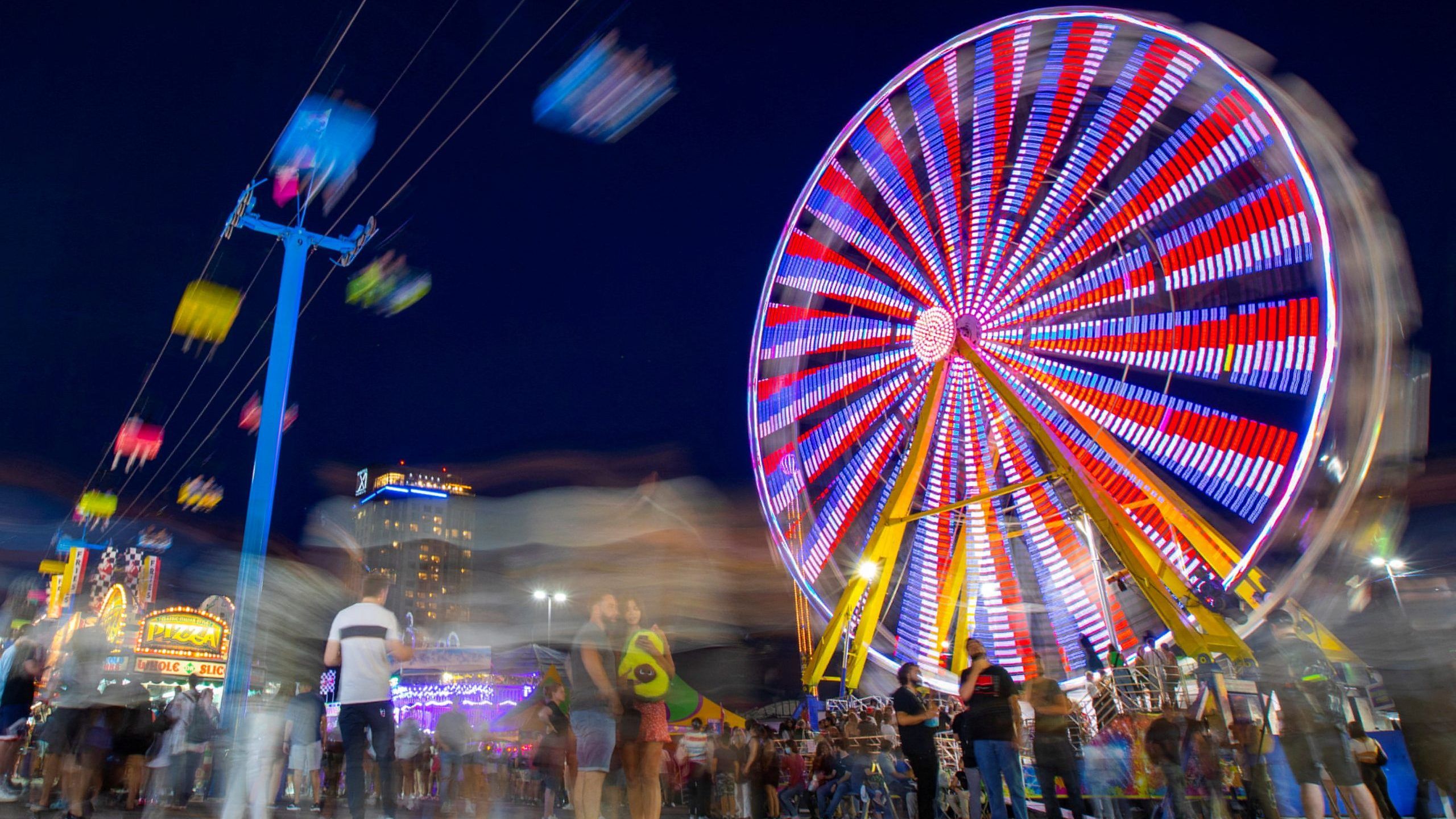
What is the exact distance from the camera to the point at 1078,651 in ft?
45.7

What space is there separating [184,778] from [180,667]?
110 feet

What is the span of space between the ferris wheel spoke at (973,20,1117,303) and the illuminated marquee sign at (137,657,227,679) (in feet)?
109

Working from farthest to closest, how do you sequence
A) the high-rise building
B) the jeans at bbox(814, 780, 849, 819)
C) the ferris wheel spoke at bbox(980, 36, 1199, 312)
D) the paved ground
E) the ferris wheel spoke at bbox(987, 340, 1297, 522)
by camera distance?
the high-rise building
the ferris wheel spoke at bbox(980, 36, 1199, 312)
the ferris wheel spoke at bbox(987, 340, 1297, 522)
the jeans at bbox(814, 780, 849, 819)
the paved ground

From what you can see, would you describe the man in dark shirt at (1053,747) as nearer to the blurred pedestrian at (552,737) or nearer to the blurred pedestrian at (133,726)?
the blurred pedestrian at (552,737)

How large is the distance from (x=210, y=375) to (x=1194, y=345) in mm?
25976

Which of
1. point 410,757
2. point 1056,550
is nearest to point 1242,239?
point 1056,550

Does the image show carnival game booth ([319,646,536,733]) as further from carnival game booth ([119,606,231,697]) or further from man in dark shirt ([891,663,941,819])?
man in dark shirt ([891,663,941,819])

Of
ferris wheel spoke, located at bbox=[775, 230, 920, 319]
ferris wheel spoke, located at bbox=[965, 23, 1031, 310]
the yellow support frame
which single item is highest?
ferris wheel spoke, located at bbox=[965, 23, 1031, 310]

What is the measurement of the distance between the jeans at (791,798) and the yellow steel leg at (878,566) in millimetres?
4538

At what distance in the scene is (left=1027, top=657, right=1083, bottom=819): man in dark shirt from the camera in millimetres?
4930

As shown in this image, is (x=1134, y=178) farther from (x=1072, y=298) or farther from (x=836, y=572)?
(x=836, y=572)

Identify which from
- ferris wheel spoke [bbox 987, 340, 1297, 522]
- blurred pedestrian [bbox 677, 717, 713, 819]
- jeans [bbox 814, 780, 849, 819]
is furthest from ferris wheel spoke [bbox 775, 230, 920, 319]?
jeans [bbox 814, 780, 849, 819]

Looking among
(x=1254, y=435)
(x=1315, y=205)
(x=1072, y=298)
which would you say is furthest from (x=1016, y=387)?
(x=1315, y=205)

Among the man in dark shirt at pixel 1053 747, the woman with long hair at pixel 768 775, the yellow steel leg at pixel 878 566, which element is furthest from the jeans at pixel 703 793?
the man in dark shirt at pixel 1053 747
